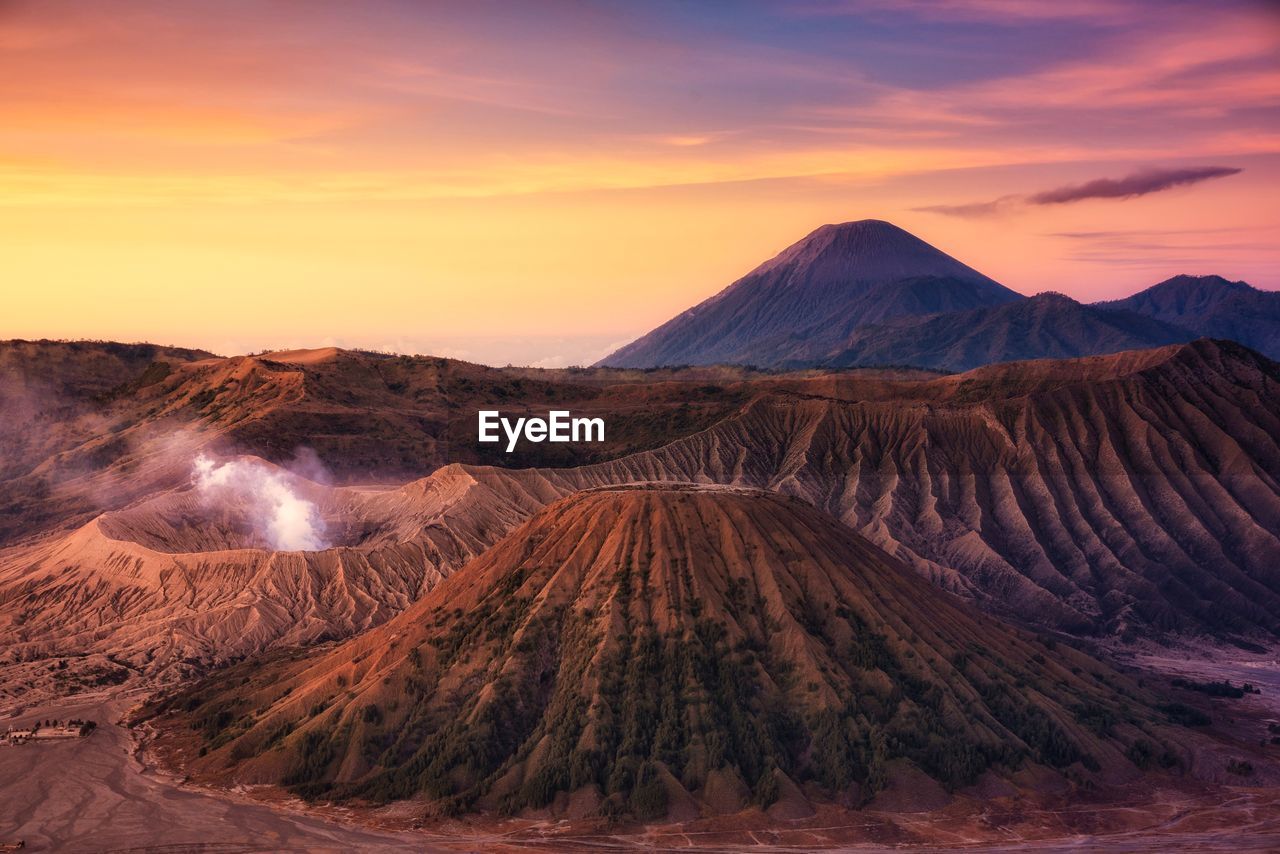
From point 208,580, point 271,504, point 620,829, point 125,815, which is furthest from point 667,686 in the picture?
point 271,504

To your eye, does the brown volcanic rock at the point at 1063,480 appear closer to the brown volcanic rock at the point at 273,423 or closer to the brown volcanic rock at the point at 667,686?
the brown volcanic rock at the point at 273,423

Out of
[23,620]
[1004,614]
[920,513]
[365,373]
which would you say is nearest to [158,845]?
[23,620]

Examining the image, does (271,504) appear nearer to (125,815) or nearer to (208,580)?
(208,580)

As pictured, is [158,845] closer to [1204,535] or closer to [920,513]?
[920,513]

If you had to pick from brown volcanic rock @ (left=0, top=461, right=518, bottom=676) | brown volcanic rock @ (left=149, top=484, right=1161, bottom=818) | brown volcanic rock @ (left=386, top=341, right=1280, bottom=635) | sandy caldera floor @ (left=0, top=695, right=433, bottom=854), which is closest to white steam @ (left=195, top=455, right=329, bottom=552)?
brown volcanic rock @ (left=0, top=461, right=518, bottom=676)

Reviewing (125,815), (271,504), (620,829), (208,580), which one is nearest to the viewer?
(620,829)

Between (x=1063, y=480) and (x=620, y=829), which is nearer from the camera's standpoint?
(x=620, y=829)
